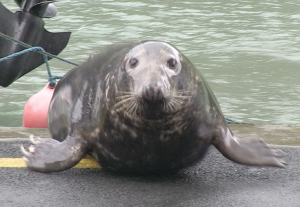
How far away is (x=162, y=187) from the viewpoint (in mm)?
4234

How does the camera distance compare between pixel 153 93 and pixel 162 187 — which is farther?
pixel 162 187

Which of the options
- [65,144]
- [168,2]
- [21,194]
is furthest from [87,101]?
[168,2]

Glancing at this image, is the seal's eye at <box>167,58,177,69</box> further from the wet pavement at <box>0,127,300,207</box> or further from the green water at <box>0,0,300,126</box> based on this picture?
the green water at <box>0,0,300,126</box>

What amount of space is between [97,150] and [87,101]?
34 cm

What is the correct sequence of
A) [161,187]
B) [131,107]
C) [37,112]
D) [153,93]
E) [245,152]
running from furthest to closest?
[37,112], [245,152], [161,187], [131,107], [153,93]

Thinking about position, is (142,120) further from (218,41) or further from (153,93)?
(218,41)

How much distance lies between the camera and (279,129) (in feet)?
18.5

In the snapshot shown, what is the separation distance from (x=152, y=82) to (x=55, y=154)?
994mm

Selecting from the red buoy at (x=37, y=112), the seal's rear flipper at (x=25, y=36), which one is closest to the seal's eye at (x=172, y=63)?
the red buoy at (x=37, y=112)

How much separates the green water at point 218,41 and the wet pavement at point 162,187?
3537 mm

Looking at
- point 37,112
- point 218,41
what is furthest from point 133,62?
point 218,41

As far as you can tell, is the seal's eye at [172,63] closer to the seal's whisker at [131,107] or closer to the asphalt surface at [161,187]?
A: the seal's whisker at [131,107]

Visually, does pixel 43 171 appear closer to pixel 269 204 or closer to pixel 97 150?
pixel 97 150

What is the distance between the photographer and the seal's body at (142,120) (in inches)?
155
